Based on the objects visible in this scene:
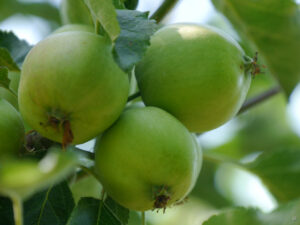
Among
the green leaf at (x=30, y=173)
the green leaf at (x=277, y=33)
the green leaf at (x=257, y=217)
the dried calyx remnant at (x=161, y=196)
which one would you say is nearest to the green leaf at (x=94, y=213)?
the dried calyx remnant at (x=161, y=196)

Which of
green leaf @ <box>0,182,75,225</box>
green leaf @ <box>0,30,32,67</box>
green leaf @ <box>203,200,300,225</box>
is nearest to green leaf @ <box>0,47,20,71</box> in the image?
green leaf @ <box>0,30,32,67</box>

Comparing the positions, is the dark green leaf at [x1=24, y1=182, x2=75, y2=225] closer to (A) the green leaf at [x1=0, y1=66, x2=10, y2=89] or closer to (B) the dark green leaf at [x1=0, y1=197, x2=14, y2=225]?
(B) the dark green leaf at [x1=0, y1=197, x2=14, y2=225]

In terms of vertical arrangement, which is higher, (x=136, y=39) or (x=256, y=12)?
(x=136, y=39)

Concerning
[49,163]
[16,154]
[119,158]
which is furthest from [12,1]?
[49,163]

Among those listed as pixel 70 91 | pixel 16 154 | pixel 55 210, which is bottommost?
pixel 55 210

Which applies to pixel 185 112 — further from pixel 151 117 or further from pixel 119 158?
pixel 119 158

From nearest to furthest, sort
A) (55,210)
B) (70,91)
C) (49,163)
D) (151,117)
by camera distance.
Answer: (49,163) < (70,91) < (151,117) < (55,210)

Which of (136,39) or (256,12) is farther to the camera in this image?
(256,12)

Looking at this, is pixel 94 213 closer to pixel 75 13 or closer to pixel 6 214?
pixel 6 214

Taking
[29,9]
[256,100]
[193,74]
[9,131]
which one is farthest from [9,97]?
[29,9]
